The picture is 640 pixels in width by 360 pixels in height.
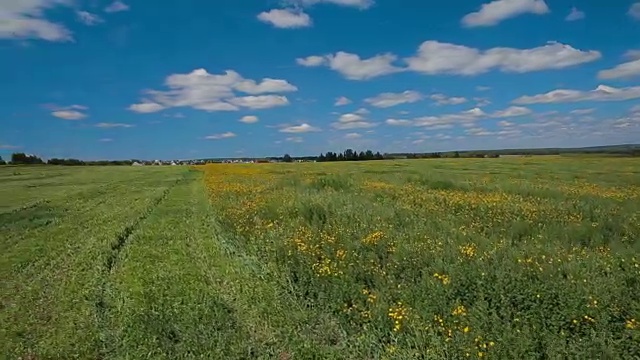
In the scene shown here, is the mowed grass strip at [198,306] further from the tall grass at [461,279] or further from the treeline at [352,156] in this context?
the treeline at [352,156]

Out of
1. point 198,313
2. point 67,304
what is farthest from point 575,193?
point 67,304

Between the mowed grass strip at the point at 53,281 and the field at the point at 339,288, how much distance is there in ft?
0.16

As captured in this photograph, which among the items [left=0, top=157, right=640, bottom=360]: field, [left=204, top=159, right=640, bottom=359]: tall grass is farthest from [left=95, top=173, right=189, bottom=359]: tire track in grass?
[left=204, top=159, right=640, bottom=359]: tall grass

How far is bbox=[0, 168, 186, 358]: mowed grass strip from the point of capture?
661 cm

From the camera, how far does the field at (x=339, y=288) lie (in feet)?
19.0

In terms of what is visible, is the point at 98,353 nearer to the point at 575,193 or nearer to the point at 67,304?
the point at 67,304

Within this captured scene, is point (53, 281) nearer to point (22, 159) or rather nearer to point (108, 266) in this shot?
point (108, 266)

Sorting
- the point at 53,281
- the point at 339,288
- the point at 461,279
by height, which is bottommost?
the point at 53,281

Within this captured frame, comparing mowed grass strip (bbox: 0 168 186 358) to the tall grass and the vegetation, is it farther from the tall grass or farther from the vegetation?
the vegetation

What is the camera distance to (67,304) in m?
8.16

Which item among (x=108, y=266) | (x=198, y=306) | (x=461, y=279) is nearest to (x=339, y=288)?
(x=461, y=279)

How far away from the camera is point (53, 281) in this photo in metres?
9.68

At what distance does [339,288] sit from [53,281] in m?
6.37

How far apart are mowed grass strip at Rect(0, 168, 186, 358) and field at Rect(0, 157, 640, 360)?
1.9 inches
